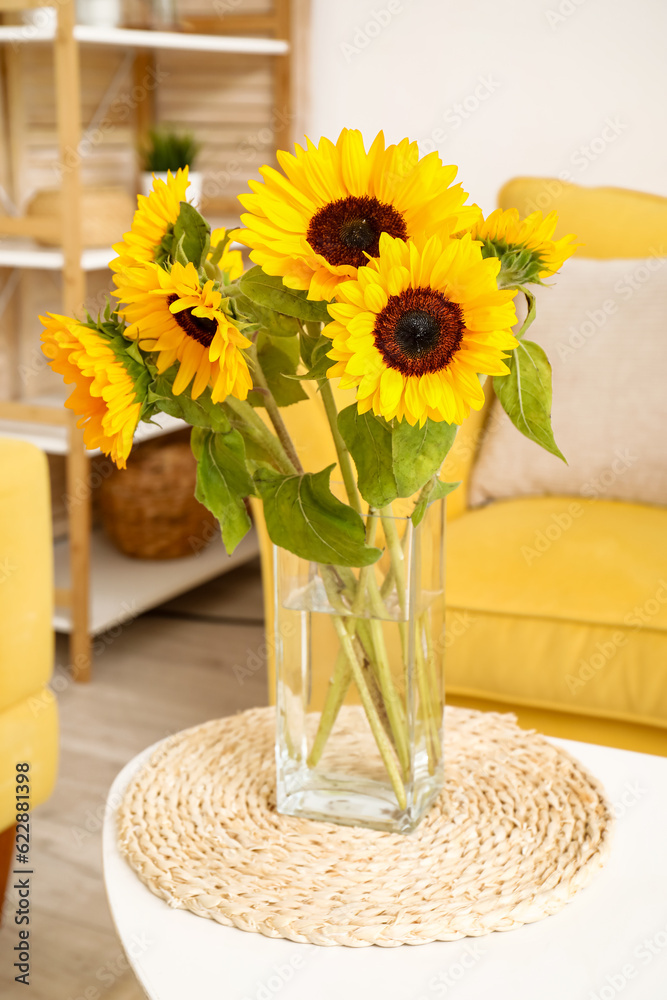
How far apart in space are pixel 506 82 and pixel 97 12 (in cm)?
87

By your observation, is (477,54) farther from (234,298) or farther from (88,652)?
(234,298)

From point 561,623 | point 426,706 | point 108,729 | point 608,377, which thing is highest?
point 608,377

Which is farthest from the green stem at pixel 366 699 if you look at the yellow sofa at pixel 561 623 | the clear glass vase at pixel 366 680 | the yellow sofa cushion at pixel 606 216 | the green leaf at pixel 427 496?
the yellow sofa cushion at pixel 606 216

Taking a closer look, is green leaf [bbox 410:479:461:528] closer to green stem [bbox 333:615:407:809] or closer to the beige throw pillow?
green stem [bbox 333:615:407:809]

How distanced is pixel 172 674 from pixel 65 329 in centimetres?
150

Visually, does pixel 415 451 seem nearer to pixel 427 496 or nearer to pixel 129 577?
pixel 427 496

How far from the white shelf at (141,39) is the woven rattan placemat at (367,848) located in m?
1.40

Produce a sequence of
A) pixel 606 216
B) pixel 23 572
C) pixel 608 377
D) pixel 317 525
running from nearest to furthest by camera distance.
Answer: pixel 317 525, pixel 23 572, pixel 608 377, pixel 606 216

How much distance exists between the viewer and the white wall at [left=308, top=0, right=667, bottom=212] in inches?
83.6

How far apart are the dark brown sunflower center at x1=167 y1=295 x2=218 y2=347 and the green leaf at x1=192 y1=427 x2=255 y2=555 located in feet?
0.24

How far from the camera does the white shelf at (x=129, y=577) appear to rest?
2.07 metres

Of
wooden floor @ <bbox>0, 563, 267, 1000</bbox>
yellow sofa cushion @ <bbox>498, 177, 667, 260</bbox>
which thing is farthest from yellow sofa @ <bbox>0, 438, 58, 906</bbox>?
yellow sofa cushion @ <bbox>498, 177, 667, 260</bbox>

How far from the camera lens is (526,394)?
662mm

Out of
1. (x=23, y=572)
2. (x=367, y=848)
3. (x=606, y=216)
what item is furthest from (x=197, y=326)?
(x=606, y=216)
